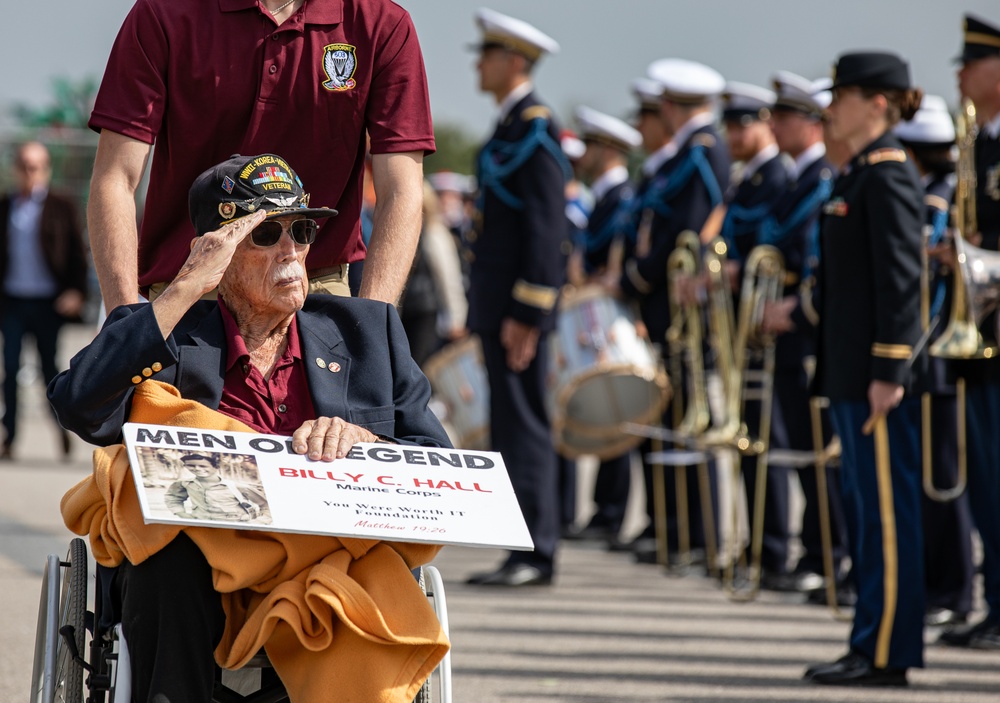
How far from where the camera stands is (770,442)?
8.88 metres

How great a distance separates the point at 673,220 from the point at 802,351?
1.25 metres

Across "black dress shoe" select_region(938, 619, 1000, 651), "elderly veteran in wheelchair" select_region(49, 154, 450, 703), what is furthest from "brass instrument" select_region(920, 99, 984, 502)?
"elderly veteran in wheelchair" select_region(49, 154, 450, 703)

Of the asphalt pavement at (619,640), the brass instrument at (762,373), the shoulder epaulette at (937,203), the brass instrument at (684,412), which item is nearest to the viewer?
the asphalt pavement at (619,640)

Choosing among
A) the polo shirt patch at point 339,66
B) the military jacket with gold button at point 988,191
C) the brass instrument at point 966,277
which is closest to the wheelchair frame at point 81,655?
the polo shirt patch at point 339,66

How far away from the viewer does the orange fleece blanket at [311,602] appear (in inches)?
140

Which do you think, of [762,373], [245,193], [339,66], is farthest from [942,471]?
[245,193]

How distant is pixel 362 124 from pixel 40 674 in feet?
5.33

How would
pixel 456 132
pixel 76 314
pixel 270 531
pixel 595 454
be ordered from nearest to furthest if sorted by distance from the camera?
pixel 270 531 < pixel 595 454 < pixel 76 314 < pixel 456 132

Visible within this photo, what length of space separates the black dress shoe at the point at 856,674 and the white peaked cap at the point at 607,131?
6.69 m

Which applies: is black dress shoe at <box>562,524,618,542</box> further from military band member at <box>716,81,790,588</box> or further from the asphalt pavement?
military band member at <box>716,81,790,588</box>

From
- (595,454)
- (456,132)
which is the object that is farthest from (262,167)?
(456,132)

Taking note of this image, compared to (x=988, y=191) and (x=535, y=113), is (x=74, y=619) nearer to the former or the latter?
(x=988, y=191)

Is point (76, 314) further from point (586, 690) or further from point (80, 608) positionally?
point (80, 608)

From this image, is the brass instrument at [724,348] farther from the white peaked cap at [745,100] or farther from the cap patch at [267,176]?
the cap patch at [267,176]
